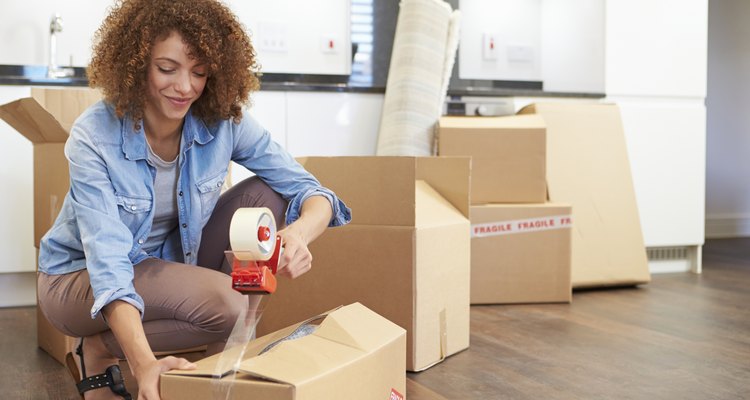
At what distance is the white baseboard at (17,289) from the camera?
9.56 feet

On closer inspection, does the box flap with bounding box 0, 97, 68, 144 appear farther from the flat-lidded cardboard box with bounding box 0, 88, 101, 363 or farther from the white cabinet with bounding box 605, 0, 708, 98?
the white cabinet with bounding box 605, 0, 708, 98

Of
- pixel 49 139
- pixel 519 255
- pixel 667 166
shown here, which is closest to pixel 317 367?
pixel 49 139

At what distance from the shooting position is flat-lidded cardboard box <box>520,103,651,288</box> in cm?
322

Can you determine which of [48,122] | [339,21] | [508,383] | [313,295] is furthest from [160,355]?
[339,21]

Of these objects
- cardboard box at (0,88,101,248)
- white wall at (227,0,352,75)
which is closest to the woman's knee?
cardboard box at (0,88,101,248)

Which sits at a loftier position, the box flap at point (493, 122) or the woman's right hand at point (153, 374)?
the box flap at point (493, 122)

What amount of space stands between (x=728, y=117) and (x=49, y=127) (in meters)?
4.40

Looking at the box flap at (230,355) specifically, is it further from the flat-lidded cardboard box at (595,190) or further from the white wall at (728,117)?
the white wall at (728,117)

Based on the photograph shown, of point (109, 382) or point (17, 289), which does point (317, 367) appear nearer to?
point (109, 382)

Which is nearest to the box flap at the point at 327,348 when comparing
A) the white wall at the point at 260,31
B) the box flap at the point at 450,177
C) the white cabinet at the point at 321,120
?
the box flap at the point at 450,177

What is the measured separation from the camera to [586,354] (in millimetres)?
2137

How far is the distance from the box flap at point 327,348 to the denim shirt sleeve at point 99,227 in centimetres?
23

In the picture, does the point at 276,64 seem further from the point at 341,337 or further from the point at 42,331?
the point at 341,337

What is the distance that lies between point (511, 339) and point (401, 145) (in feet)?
3.04
